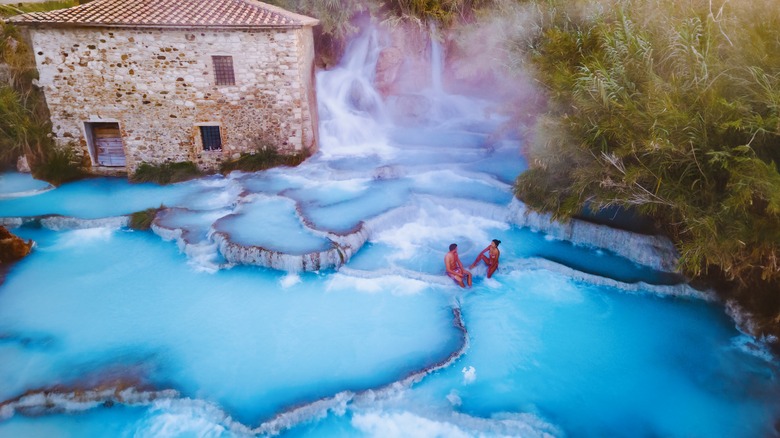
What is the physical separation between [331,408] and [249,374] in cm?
169

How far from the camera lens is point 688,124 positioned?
26.5ft

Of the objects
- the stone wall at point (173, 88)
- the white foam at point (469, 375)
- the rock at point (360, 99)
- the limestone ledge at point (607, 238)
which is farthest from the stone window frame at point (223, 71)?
the white foam at point (469, 375)

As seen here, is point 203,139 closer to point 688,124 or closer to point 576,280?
point 576,280

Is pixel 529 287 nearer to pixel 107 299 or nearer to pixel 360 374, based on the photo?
pixel 360 374

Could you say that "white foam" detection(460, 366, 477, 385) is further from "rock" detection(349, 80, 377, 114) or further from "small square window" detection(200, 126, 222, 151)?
"rock" detection(349, 80, 377, 114)

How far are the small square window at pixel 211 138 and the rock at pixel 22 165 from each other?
235 inches

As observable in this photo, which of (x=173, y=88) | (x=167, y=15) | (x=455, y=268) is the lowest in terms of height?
(x=455, y=268)

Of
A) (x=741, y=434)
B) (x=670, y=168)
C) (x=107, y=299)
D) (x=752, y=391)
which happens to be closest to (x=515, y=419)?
(x=741, y=434)

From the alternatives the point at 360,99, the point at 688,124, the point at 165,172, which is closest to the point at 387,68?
the point at 360,99

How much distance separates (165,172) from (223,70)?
401 centimetres

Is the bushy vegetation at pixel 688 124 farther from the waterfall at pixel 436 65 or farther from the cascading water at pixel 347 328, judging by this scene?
the waterfall at pixel 436 65

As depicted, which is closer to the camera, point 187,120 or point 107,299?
point 107,299

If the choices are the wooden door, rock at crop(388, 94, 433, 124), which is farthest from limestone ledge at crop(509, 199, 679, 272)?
the wooden door

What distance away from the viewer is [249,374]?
27.0 feet
